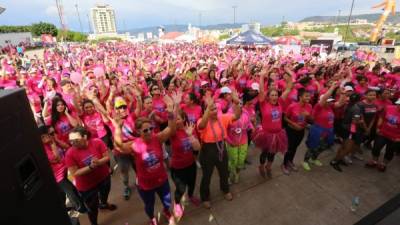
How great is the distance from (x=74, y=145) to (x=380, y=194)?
16.3 feet

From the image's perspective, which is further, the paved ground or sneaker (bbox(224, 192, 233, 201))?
sneaker (bbox(224, 192, 233, 201))

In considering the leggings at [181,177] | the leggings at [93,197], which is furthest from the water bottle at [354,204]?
the leggings at [93,197]

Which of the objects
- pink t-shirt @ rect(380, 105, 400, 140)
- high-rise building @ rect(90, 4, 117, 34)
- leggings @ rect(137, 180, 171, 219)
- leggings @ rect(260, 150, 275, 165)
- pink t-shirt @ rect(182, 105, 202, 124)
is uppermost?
high-rise building @ rect(90, 4, 117, 34)

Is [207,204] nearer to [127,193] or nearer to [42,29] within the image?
[127,193]

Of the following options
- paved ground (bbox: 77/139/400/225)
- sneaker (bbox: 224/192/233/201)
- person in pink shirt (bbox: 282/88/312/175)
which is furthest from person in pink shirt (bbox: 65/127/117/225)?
person in pink shirt (bbox: 282/88/312/175)

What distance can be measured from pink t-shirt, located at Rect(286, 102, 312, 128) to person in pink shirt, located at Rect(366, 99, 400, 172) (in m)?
1.47

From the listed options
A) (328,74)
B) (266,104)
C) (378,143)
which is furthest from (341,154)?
(328,74)

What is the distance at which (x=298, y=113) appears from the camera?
13.6ft

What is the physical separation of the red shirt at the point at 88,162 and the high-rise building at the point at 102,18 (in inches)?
7062

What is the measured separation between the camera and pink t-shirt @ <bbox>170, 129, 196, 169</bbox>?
3170 millimetres

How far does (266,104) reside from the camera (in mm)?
4039

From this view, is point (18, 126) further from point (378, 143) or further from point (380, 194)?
point (378, 143)

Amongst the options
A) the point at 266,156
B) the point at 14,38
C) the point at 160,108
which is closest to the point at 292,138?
the point at 266,156

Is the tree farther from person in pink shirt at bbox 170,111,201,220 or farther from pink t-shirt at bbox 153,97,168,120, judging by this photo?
person in pink shirt at bbox 170,111,201,220
